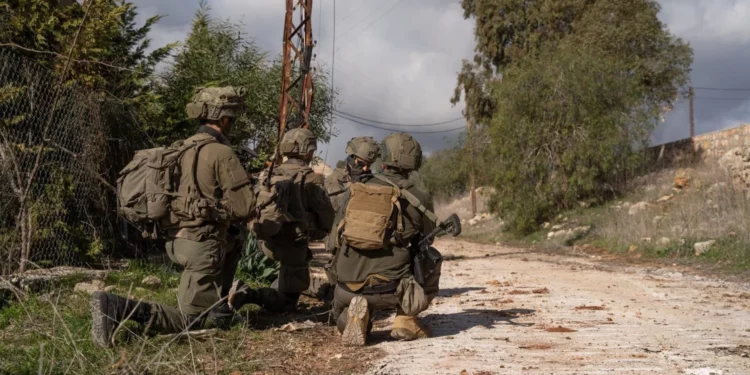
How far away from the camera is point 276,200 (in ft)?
20.3

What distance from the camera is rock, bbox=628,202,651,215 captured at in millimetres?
20836

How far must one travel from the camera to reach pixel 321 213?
710 centimetres

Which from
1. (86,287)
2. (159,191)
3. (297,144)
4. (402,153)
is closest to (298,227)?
(297,144)

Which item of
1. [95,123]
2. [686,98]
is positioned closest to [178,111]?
[95,123]

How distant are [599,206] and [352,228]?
19310 mm

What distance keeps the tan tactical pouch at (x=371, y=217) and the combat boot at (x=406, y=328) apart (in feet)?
2.05

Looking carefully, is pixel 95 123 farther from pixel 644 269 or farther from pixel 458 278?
pixel 644 269

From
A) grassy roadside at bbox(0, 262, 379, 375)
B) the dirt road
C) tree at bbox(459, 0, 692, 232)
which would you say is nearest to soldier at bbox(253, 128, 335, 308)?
grassy roadside at bbox(0, 262, 379, 375)

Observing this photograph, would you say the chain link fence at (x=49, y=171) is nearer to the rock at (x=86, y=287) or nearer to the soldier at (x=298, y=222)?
the rock at (x=86, y=287)

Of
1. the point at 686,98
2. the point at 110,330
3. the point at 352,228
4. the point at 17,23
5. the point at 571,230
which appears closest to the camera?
the point at 110,330

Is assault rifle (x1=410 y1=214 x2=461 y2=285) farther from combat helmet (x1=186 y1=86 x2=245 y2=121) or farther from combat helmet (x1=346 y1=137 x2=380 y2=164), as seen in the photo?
combat helmet (x1=186 y1=86 x2=245 y2=121)

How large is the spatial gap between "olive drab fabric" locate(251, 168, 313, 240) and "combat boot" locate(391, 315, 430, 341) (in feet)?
4.61

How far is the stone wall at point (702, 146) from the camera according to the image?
24172 millimetres

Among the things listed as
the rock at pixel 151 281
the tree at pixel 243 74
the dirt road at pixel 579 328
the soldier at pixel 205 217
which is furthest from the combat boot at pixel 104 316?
the tree at pixel 243 74
